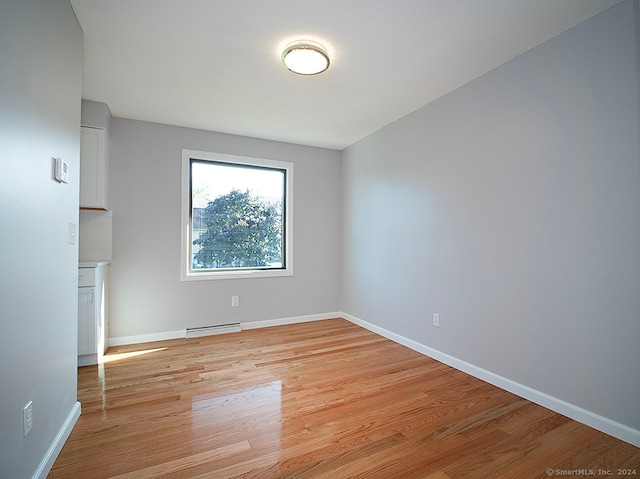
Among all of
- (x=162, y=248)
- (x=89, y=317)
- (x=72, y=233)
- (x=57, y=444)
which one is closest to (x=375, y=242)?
(x=162, y=248)

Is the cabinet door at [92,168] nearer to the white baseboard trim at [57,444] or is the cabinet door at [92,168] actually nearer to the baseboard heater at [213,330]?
the baseboard heater at [213,330]

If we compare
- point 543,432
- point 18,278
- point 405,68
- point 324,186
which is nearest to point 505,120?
point 405,68

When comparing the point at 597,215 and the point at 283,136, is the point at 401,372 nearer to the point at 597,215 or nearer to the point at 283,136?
the point at 597,215

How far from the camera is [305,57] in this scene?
223 cm

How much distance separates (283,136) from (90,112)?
2.09 metres

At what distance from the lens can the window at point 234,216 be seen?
3842 mm

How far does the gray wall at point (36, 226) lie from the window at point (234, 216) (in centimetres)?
189

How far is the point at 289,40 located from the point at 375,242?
247 centimetres

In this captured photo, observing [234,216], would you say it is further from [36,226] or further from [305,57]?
[36,226]

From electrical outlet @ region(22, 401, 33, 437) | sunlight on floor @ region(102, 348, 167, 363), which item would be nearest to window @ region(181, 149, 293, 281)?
sunlight on floor @ region(102, 348, 167, 363)

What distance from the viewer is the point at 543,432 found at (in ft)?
6.08

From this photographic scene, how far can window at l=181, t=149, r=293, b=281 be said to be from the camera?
3.84 meters

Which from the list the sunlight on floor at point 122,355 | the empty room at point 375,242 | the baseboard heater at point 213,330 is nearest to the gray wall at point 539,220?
the empty room at point 375,242

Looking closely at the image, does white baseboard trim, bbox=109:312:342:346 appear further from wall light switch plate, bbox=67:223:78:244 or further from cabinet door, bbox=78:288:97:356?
wall light switch plate, bbox=67:223:78:244
